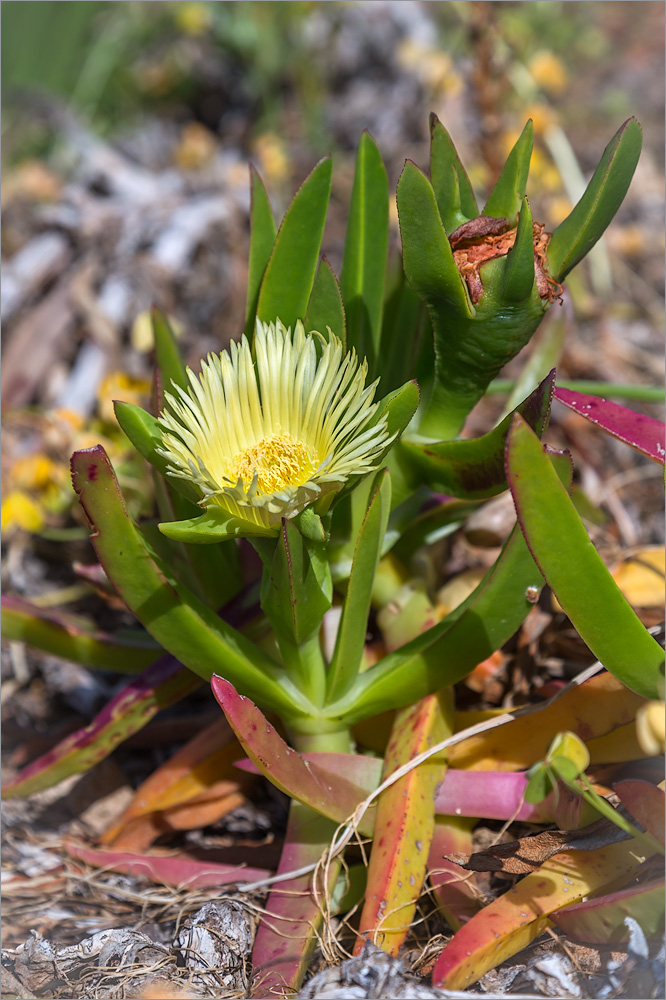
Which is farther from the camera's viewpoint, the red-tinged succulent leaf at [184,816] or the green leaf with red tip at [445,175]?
the red-tinged succulent leaf at [184,816]

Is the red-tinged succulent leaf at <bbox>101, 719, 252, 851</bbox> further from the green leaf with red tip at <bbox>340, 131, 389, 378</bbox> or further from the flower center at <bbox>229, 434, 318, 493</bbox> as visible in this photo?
the green leaf with red tip at <bbox>340, 131, 389, 378</bbox>

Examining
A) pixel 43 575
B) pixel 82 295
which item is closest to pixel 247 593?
pixel 43 575

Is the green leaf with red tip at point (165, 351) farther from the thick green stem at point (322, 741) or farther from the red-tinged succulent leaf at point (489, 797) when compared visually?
the red-tinged succulent leaf at point (489, 797)

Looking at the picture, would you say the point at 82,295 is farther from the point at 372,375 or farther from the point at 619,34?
the point at 619,34

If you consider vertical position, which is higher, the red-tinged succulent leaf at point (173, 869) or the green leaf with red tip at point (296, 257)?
the green leaf with red tip at point (296, 257)

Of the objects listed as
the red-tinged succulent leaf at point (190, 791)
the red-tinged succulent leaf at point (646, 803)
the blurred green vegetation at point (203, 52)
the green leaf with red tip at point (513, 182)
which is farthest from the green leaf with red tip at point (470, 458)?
the blurred green vegetation at point (203, 52)

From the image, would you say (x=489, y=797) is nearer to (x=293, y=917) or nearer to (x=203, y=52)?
(x=293, y=917)

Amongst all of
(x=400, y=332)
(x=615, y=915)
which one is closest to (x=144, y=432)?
(x=400, y=332)

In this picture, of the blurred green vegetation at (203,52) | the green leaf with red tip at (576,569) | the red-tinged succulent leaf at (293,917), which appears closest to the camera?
the green leaf with red tip at (576,569)
